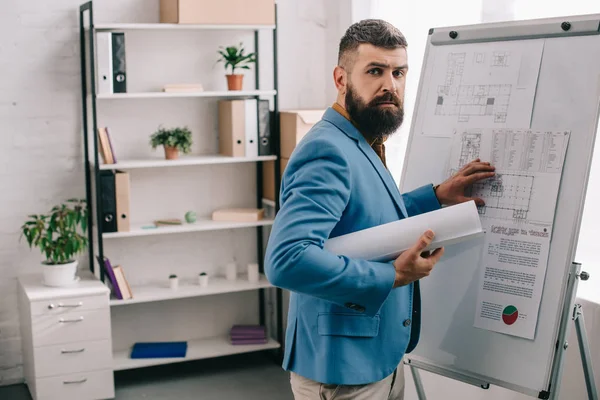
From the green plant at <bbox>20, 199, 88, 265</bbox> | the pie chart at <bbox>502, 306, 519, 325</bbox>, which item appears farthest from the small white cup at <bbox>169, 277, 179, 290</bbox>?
the pie chart at <bbox>502, 306, 519, 325</bbox>

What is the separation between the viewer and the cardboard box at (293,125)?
3.90 metres

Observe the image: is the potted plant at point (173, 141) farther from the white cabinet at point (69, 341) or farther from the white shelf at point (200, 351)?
the white shelf at point (200, 351)

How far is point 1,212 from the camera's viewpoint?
3.87 m

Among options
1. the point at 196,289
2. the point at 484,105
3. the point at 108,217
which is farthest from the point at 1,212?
the point at 484,105

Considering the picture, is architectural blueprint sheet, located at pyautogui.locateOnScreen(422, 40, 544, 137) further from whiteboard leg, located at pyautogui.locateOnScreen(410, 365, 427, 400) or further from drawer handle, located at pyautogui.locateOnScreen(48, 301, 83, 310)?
drawer handle, located at pyautogui.locateOnScreen(48, 301, 83, 310)

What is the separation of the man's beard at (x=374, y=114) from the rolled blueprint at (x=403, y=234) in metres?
0.25

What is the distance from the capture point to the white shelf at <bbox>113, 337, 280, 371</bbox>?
395 cm

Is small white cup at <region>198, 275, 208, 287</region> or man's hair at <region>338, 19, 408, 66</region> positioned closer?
man's hair at <region>338, 19, 408, 66</region>

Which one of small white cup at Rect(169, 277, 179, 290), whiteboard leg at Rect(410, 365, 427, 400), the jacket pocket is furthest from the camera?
small white cup at Rect(169, 277, 179, 290)

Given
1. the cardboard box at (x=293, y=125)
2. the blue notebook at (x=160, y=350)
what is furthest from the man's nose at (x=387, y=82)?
the blue notebook at (x=160, y=350)

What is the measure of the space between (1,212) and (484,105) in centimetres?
260

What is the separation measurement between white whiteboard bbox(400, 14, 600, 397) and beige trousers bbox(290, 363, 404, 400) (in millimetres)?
310

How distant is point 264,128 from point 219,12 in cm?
63

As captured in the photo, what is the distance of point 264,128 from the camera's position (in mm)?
4074
